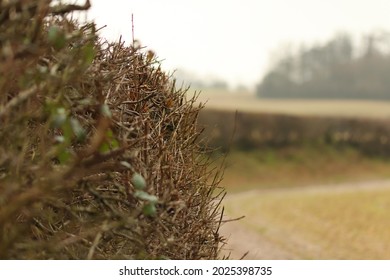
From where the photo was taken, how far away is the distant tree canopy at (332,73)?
97.7 metres

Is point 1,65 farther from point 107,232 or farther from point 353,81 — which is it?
point 353,81

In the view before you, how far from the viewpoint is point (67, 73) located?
12.2 feet

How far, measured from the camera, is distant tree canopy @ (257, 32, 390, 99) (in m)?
97.7

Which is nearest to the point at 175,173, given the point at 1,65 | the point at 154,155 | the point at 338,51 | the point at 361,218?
the point at 154,155

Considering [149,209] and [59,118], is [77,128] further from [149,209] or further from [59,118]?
[149,209]

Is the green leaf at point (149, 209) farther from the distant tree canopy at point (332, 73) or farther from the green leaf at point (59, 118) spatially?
the distant tree canopy at point (332, 73)

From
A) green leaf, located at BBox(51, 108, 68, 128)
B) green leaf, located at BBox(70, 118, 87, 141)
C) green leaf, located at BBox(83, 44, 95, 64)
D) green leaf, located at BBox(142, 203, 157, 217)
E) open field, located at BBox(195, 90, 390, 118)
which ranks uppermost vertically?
green leaf, located at BBox(83, 44, 95, 64)

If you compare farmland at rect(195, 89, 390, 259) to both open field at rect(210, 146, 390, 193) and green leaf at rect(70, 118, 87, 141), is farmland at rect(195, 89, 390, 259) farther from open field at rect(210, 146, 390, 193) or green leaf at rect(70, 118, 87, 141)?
green leaf at rect(70, 118, 87, 141)

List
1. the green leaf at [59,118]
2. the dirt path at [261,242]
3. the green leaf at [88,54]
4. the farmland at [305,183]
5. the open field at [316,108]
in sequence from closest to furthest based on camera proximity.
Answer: the green leaf at [59,118]
the green leaf at [88,54]
the dirt path at [261,242]
the farmland at [305,183]
the open field at [316,108]

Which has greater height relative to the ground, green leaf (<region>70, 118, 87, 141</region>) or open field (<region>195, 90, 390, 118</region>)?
green leaf (<region>70, 118, 87, 141</region>)

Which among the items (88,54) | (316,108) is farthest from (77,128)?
(316,108)

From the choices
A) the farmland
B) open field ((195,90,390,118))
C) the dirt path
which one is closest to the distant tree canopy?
open field ((195,90,390,118))

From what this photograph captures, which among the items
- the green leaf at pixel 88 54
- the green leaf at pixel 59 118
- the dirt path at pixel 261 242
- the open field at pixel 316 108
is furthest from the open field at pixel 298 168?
the green leaf at pixel 59 118

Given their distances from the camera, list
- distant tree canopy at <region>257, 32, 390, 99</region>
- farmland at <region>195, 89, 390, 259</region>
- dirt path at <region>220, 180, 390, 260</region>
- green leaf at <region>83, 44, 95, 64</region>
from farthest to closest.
Result: distant tree canopy at <region>257, 32, 390, 99</region>, farmland at <region>195, 89, 390, 259</region>, dirt path at <region>220, 180, 390, 260</region>, green leaf at <region>83, 44, 95, 64</region>
